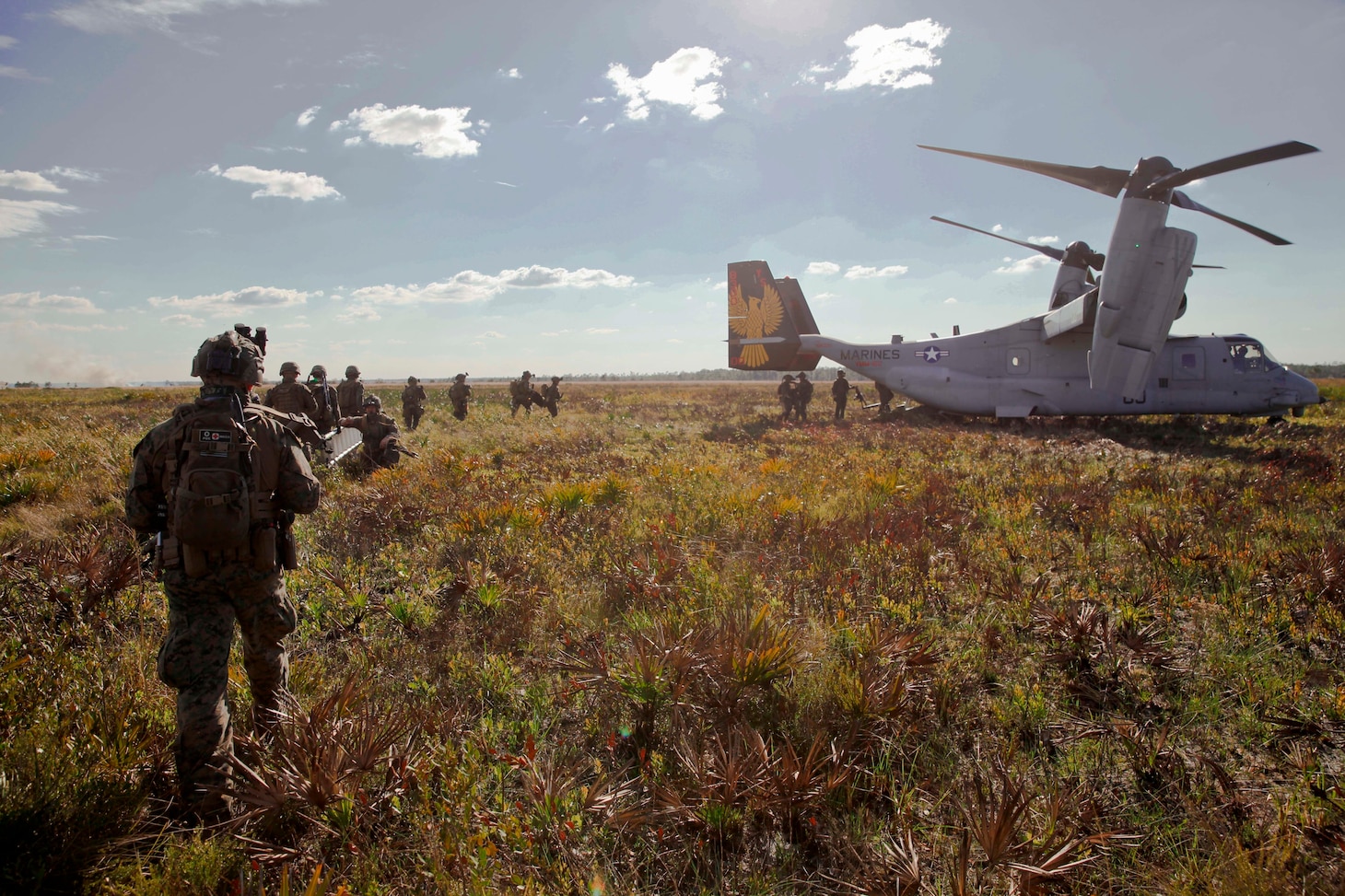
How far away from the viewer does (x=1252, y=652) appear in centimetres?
404

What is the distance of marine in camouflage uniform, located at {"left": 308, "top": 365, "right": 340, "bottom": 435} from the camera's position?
10.2 m

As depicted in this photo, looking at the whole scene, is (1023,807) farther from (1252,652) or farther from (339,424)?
(339,424)

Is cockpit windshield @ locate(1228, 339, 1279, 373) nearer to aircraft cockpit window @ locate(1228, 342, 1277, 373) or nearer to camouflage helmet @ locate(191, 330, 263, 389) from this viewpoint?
aircraft cockpit window @ locate(1228, 342, 1277, 373)

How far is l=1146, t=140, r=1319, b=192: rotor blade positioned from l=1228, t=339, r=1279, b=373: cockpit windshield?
6.82 meters

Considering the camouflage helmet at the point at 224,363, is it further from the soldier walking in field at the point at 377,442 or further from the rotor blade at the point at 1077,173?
the rotor blade at the point at 1077,173

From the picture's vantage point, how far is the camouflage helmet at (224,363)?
309cm

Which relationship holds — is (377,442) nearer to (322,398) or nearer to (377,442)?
(377,442)

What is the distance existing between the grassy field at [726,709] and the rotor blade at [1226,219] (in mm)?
6420

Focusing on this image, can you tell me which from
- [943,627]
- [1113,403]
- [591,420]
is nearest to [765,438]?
[591,420]

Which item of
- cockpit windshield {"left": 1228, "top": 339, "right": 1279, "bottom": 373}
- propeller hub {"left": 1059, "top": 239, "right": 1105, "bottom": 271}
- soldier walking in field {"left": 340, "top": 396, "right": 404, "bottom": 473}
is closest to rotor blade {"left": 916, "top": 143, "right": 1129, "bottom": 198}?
propeller hub {"left": 1059, "top": 239, "right": 1105, "bottom": 271}

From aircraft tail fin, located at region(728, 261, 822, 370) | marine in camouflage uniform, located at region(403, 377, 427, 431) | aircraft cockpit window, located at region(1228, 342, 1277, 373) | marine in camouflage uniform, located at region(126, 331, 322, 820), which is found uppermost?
aircraft tail fin, located at region(728, 261, 822, 370)

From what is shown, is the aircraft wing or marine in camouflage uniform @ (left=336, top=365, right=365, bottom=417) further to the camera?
marine in camouflage uniform @ (left=336, top=365, right=365, bottom=417)

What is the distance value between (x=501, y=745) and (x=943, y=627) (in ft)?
11.1

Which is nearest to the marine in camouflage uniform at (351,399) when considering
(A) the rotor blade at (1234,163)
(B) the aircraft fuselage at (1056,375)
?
(B) the aircraft fuselage at (1056,375)
